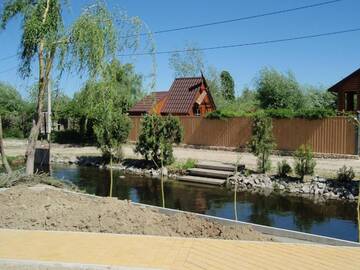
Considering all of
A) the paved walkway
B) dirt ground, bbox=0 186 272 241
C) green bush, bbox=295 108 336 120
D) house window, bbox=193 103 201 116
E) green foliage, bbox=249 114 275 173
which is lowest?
the paved walkway

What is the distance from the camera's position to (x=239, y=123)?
27.1 meters

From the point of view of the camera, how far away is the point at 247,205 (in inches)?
600

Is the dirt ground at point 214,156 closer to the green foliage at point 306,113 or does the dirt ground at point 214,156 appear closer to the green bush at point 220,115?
the green bush at point 220,115

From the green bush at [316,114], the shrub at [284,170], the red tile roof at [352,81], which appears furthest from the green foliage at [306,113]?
the shrub at [284,170]

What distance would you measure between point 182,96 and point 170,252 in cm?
2938

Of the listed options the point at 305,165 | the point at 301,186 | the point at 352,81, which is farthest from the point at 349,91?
the point at 301,186

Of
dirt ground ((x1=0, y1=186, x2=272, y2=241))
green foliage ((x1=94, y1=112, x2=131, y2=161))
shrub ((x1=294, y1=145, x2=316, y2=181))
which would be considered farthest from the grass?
dirt ground ((x1=0, y1=186, x2=272, y2=241))

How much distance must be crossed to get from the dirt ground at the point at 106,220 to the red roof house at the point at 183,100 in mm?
25392

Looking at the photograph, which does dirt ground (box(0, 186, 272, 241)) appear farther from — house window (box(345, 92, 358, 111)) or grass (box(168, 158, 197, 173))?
house window (box(345, 92, 358, 111))

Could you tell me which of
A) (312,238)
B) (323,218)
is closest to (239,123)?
(323,218)

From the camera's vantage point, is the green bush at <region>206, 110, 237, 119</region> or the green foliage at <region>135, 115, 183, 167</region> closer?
the green foliage at <region>135, 115, 183, 167</region>

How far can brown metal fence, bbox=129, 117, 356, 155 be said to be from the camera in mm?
22906

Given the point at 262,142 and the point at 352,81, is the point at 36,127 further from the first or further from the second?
the point at 352,81

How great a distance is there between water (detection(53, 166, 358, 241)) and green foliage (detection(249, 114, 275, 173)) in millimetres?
2419
